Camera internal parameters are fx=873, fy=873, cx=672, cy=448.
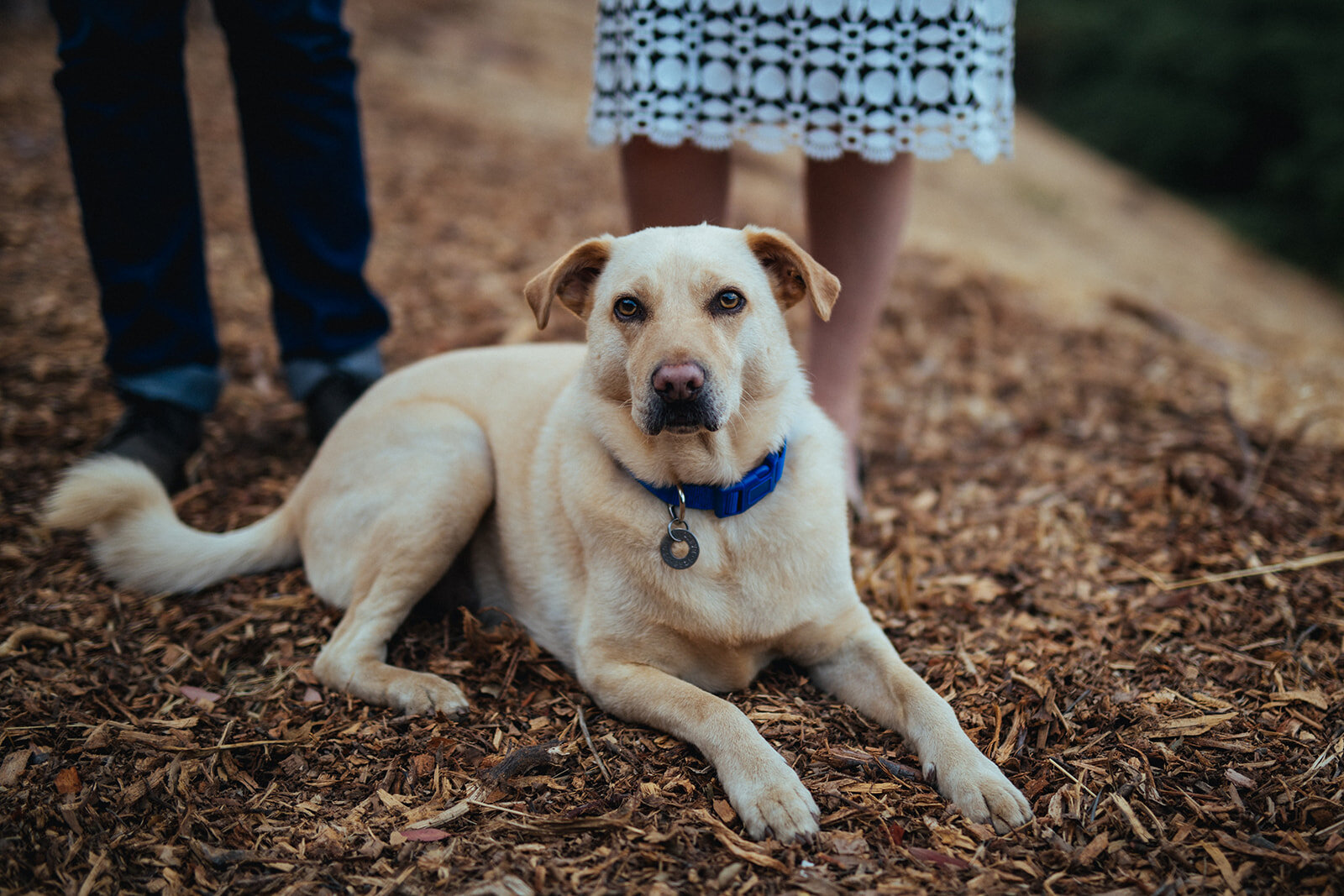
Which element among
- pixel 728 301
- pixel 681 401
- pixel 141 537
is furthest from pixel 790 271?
pixel 141 537

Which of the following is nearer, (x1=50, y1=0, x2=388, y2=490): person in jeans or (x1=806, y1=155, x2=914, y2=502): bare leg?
(x1=50, y1=0, x2=388, y2=490): person in jeans

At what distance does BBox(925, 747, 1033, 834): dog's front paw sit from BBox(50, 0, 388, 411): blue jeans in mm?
2662

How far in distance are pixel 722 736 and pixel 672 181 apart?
1.91 meters

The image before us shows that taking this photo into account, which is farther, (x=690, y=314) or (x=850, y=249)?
(x=850, y=249)

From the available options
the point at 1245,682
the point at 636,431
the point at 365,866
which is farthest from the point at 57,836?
the point at 1245,682

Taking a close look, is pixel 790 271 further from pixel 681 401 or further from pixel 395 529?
pixel 395 529

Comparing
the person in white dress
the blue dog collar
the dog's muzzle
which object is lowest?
the blue dog collar

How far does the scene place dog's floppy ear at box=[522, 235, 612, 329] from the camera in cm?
238

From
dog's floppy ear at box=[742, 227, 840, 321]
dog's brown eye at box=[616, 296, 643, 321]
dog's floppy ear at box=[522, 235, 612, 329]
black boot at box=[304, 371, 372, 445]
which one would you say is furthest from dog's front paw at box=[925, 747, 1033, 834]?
black boot at box=[304, 371, 372, 445]

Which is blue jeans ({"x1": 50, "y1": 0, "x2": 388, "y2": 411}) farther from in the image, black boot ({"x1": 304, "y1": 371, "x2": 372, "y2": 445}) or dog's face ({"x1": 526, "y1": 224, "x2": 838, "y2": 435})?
dog's face ({"x1": 526, "y1": 224, "x2": 838, "y2": 435})

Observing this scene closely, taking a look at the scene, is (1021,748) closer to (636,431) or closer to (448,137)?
(636,431)

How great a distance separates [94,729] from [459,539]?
1039 mm

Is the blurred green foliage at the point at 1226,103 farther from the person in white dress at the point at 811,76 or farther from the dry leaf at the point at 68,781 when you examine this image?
the dry leaf at the point at 68,781

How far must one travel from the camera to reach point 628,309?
7.65 ft
